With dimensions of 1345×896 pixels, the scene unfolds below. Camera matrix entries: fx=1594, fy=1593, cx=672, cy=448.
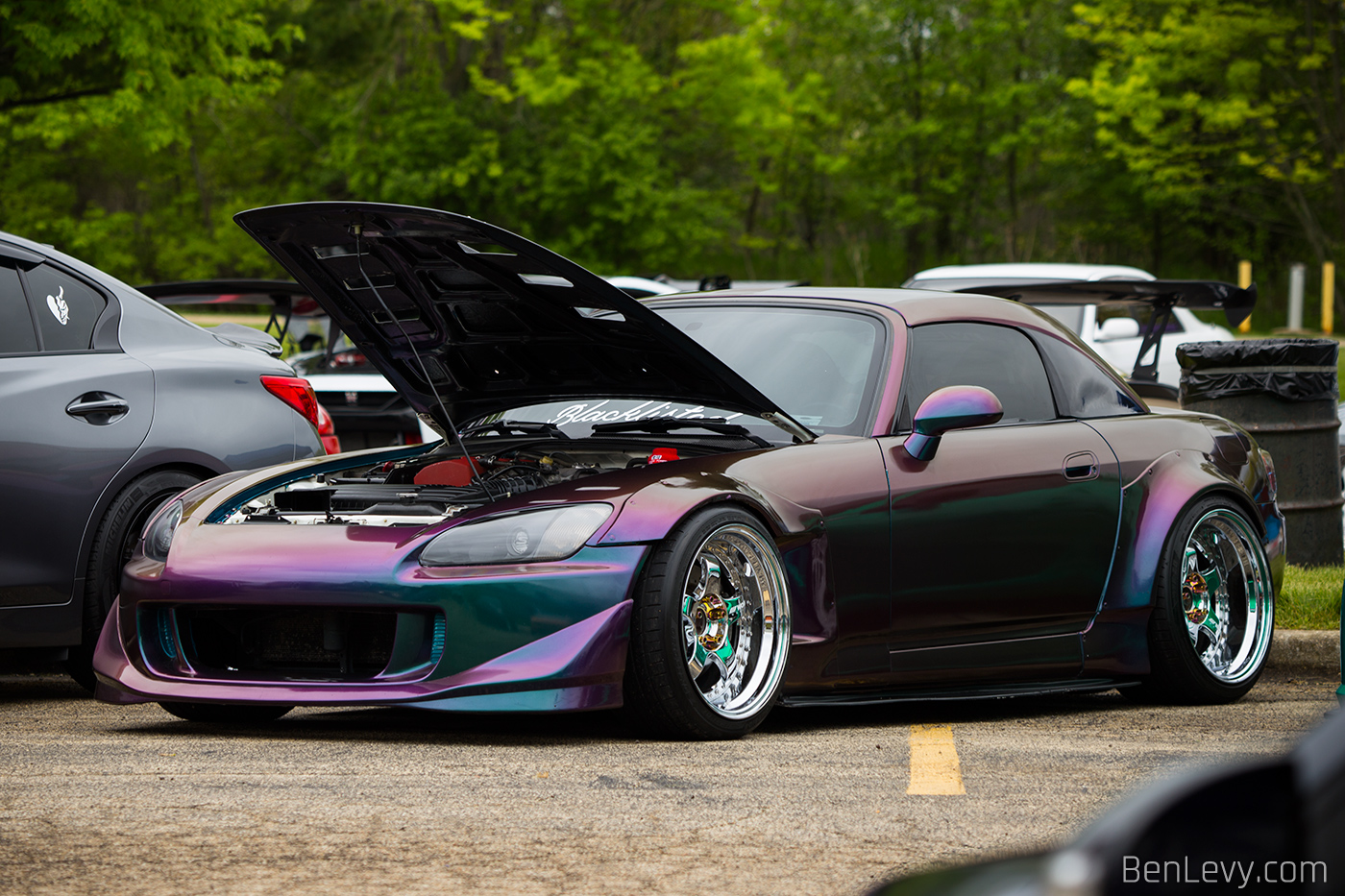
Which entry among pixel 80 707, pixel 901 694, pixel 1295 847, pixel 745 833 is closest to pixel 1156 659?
pixel 901 694

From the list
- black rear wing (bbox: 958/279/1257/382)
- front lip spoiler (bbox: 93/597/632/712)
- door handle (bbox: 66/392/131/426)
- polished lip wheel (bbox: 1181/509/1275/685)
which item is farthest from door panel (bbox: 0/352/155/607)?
black rear wing (bbox: 958/279/1257/382)

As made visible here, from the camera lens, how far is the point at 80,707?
18.4 feet

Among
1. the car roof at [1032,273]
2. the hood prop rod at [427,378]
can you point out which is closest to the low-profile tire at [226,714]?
the hood prop rod at [427,378]

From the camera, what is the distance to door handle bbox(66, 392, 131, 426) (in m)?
5.62

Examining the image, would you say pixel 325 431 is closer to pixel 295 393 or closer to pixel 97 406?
pixel 295 393

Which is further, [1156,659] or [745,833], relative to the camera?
[1156,659]

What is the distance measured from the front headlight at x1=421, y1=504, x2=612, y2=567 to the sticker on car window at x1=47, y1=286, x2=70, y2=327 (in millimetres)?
2184

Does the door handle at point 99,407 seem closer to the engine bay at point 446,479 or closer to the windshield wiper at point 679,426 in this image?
the engine bay at point 446,479

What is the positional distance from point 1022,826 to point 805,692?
1332 mm

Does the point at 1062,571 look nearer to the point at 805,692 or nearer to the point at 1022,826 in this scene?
the point at 805,692

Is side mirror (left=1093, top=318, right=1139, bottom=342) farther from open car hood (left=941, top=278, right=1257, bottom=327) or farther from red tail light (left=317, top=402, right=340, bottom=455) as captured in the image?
red tail light (left=317, top=402, right=340, bottom=455)

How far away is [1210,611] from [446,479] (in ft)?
9.61

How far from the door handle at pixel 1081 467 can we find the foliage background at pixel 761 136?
16.9 meters

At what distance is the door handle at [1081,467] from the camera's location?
5652 millimetres
